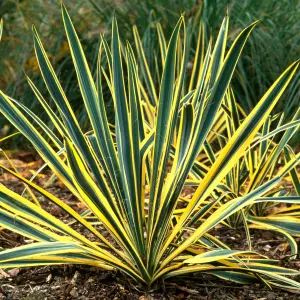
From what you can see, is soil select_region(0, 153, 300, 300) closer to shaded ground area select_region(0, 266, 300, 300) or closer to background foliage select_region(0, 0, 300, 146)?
shaded ground area select_region(0, 266, 300, 300)

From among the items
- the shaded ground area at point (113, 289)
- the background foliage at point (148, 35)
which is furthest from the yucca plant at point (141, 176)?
the background foliage at point (148, 35)

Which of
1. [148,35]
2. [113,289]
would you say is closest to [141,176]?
[113,289]

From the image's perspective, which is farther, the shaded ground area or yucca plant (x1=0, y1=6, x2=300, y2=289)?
the shaded ground area

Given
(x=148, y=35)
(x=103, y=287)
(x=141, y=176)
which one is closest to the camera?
(x=141, y=176)

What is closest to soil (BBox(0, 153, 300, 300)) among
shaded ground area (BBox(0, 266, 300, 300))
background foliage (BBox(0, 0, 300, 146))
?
shaded ground area (BBox(0, 266, 300, 300))

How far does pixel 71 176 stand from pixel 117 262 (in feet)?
1.01

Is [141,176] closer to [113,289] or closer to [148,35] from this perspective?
[113,289]

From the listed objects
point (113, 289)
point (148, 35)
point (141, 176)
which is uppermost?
point (141, 176)

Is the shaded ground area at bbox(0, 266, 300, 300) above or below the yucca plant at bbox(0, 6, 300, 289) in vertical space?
below

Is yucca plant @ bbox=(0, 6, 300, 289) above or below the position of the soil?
above

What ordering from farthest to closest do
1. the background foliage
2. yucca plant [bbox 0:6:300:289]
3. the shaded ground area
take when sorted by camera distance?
the background foliage → the shaded ground area → yucca plant [bbox 0:6:300:289]

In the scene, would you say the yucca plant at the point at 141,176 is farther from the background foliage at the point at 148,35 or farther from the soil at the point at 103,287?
the background foliage at the point at 148,35

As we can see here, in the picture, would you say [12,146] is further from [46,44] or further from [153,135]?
[153,135]

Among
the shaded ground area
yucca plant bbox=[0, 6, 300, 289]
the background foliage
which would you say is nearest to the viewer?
yucca plant bbox=[0, 6, 300, 289]
